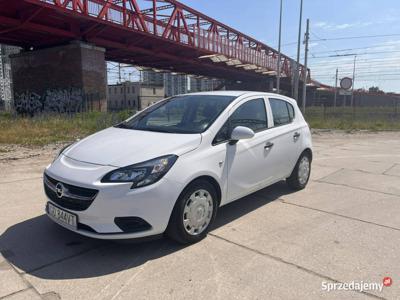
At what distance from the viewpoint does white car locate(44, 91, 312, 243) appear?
327 centimetres

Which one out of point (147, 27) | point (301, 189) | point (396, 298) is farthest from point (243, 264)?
point (147, 27)

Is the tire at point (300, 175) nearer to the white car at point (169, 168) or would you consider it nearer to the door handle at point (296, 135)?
the door handle at point (296, 135)

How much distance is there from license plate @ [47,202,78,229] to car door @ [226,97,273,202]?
5.70ft

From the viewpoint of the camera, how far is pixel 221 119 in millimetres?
4160

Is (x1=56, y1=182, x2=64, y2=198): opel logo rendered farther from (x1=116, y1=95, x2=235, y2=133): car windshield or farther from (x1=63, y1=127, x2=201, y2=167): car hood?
Answer: (x1=116, y1=95, x2=235, y2=133): car windshield

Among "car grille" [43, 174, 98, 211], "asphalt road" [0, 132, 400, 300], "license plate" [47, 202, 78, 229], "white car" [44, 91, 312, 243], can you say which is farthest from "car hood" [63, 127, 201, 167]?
"asphalt road" [0, 132, 400, 300]

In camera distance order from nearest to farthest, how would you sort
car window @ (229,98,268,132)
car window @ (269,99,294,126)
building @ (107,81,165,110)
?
1. car window @ (229,98,268,132)
2. car window @ (269,99,294,126)
3. building @ (107,81,165,110)

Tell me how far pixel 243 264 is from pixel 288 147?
2436 millimetres

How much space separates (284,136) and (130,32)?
21684mm

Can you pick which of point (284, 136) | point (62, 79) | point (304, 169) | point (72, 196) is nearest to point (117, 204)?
point (72, 196)

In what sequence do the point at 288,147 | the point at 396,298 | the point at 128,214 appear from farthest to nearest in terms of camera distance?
the point at 288,147, the point at 128,214, the point at 396,298

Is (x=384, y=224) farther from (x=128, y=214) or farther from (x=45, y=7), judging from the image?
(x=45, y=7)

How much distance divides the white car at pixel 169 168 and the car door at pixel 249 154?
0.01 m

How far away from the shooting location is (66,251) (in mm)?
3582
